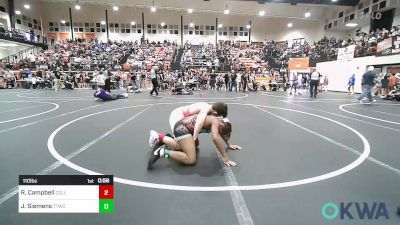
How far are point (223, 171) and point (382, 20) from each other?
98.5ft

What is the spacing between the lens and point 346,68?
69.8ft

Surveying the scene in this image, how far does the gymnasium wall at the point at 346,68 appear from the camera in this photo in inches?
688

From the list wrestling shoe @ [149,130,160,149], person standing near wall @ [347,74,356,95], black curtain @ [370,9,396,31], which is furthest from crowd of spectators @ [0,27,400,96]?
wrestling shoe @ [149,130,160,149]

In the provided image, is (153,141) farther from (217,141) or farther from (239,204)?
(239,204)

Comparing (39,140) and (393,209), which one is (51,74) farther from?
(393,209)

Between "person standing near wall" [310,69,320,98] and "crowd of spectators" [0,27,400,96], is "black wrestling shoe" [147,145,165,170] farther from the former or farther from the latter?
"person standing near wall" [310,69,320,98]

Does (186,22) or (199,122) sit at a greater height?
(186,22)

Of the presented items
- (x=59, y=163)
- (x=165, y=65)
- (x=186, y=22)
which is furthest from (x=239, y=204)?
(x=186, y=22)

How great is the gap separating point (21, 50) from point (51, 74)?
13.9m

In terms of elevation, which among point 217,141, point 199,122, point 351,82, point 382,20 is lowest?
point 217,141
